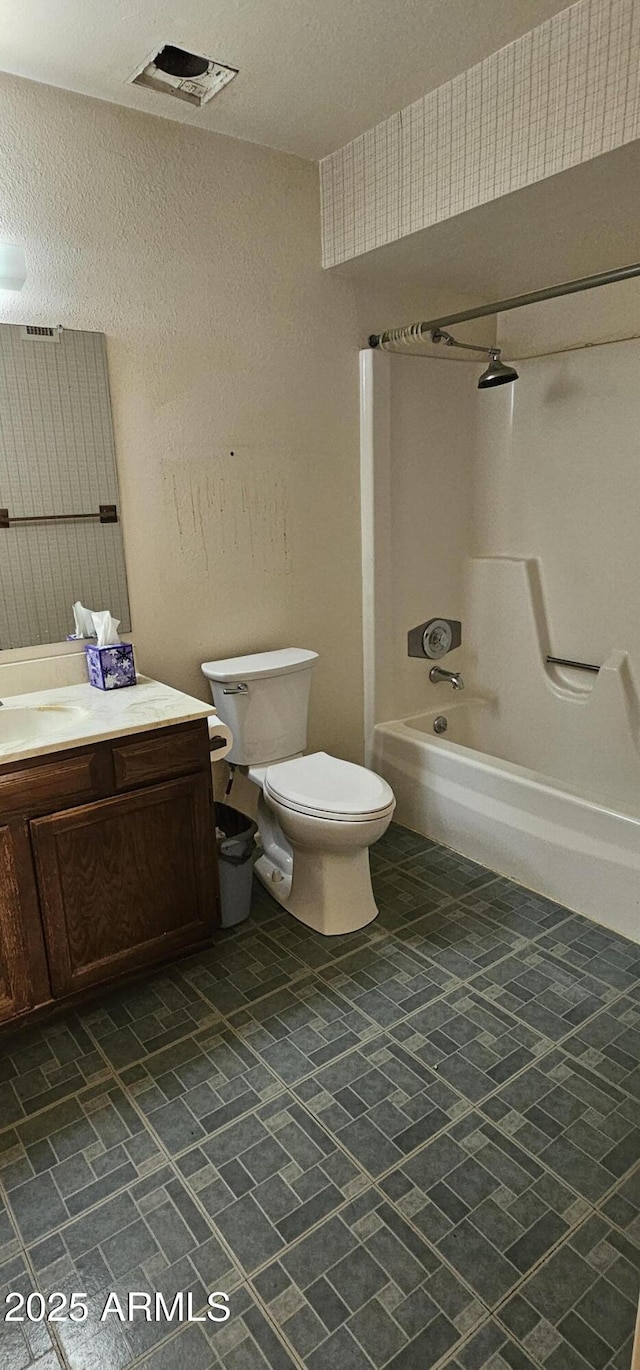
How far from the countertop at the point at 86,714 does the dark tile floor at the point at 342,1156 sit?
744mm

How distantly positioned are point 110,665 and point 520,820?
1395 mm

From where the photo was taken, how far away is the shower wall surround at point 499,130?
1677mm

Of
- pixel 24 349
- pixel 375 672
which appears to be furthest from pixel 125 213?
pixel 375 672

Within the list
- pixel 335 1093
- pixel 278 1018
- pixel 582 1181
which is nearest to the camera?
pixel 582 1181

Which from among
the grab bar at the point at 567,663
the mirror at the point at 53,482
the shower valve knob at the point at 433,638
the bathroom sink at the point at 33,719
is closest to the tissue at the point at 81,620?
the mirror at the point at 53,482

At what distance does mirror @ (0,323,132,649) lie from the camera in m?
2.02

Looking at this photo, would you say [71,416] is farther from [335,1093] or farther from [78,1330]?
[78,1330]

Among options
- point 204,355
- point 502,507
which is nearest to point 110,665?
point 204,355

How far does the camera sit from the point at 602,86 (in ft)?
5.56

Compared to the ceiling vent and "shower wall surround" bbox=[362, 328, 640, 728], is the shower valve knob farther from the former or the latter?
the ceiling vent

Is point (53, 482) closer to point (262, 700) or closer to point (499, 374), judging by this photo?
point (262, 700)

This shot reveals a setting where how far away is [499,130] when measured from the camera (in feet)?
6.27

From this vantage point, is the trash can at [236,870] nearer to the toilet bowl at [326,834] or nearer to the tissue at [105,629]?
the toilet bowl at [326,834]

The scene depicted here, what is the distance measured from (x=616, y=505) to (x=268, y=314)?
56.1 inches
